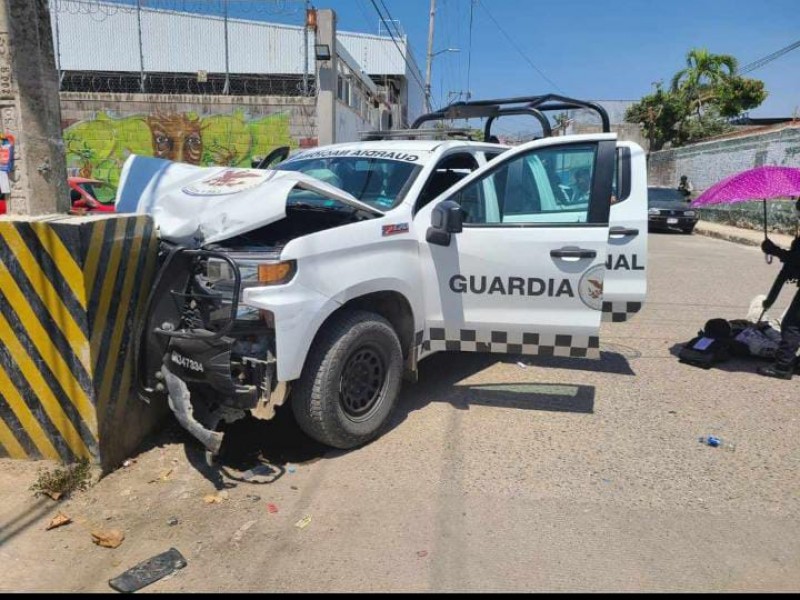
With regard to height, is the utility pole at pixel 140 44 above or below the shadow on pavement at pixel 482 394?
above

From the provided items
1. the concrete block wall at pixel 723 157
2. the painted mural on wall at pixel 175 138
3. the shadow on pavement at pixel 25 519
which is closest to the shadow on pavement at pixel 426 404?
the shadow on pavement at pixel 25 519

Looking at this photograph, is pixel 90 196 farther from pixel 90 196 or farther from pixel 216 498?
pixel 216 498

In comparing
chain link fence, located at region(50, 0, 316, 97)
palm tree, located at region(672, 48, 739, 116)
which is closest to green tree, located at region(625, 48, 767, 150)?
palm tree, located at region(672, 48, 739, 116)

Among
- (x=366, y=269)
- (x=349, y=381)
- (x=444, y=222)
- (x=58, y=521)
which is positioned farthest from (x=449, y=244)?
(x=58, y=521)

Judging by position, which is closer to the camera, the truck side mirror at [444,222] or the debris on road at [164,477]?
the debris on road at [164,477]

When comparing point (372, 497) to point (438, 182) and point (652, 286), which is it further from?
point (652, 286)

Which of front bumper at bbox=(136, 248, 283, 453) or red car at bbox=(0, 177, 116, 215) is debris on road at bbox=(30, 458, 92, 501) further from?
red car at bbox=(0, 177, 116, 215)

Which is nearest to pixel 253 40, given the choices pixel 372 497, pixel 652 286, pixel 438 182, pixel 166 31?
pixel 166 31

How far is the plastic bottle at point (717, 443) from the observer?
4148 millimetres

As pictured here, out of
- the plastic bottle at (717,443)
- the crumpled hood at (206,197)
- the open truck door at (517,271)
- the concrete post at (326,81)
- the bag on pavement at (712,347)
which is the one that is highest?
the concrete post at (326,81)

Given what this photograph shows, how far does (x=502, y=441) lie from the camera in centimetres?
423

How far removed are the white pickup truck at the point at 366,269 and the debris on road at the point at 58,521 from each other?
74 cm

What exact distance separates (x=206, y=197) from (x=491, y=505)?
99.2 inches

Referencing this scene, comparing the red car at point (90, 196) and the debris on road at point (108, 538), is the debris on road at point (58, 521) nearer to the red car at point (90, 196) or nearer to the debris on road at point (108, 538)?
the debris on road at point (108, 538)
